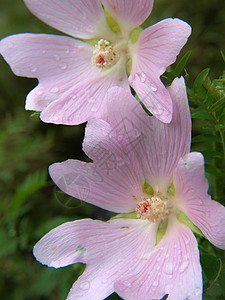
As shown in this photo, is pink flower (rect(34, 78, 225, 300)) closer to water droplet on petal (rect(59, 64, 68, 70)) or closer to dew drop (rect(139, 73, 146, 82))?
dew drop (rect(139, 73, 146, 82))

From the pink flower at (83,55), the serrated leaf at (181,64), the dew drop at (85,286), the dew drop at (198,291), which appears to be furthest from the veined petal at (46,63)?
the dew drop at (198,291)

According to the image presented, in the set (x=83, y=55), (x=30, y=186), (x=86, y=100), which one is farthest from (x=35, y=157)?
(x=86, y=100)

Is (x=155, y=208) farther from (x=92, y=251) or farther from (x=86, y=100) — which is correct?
(x=86, y=100)

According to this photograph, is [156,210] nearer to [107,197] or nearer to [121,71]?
[107,197]

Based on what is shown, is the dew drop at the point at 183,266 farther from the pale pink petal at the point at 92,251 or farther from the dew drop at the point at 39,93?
the dew drop at the point at 39,93

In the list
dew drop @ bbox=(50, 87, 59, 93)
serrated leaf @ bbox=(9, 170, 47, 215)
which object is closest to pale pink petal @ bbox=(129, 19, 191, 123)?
dew drop @ bbox=(50, 87, 59, 93)
